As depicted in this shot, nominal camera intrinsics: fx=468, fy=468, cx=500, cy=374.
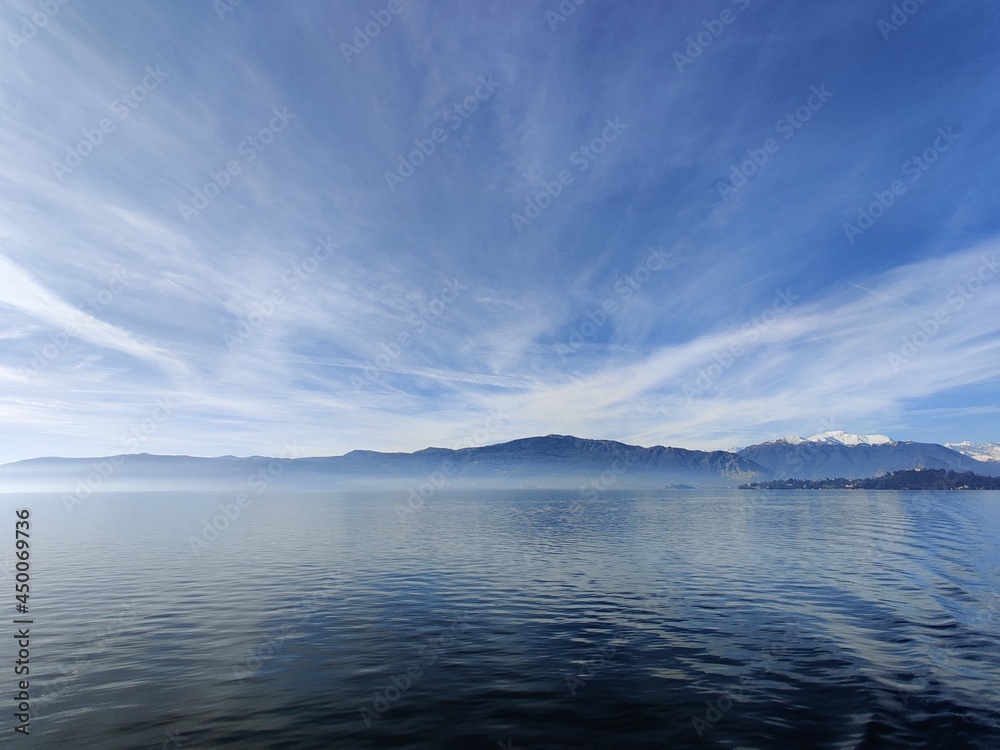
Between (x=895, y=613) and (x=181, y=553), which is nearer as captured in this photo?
(x=895, y=613)

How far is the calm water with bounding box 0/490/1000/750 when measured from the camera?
1852cm

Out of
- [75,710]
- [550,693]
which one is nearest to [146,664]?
[75,710]

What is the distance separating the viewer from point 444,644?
28734 mm

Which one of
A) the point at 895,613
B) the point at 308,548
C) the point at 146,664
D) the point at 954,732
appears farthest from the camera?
the point at 308,548

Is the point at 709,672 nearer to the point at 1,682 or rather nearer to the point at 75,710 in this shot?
the point at 75,710

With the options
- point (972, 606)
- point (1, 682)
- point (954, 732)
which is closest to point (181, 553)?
point (1, 682)

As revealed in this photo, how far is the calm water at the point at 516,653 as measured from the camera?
1852 centimetres

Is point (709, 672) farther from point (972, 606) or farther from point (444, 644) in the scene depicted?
point (972, 606)

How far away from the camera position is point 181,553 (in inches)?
2739

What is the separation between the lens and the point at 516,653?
88.7ft

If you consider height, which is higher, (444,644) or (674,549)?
(444,644)

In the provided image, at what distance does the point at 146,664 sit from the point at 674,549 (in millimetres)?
63101

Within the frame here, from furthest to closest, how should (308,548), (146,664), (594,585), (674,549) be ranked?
(308,548), (674,549), (594,585), (146,664)

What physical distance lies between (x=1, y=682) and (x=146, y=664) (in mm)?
5949
